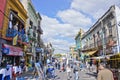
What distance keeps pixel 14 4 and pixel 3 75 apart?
42.4ft

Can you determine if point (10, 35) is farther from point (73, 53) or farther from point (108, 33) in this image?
point (73, 53)

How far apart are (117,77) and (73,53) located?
76.7 meters

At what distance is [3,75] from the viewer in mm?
15531

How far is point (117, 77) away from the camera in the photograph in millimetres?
16406

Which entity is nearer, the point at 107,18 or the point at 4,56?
the point at 4,56

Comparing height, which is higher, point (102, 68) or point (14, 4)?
point (14, 4)

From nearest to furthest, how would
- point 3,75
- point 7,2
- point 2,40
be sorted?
point 3,75 < point 2,40 < point 7,2

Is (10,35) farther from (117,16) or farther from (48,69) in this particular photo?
(117,16)

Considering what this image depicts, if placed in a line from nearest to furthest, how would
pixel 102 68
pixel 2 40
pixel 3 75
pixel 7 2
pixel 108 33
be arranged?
pixel 102 68 → pixel 3 75 → pixel 2 40 → pixel 7 2 → pixel 108 33

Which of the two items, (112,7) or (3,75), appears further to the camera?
(112,7)

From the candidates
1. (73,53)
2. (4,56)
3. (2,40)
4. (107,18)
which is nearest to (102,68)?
(2,40)

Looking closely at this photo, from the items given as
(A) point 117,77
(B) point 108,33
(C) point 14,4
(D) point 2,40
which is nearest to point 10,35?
(D) point 2,40

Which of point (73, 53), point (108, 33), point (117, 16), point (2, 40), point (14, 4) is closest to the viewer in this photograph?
point (2, 40)

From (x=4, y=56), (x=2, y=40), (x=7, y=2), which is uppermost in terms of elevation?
(x=7, y=2)
